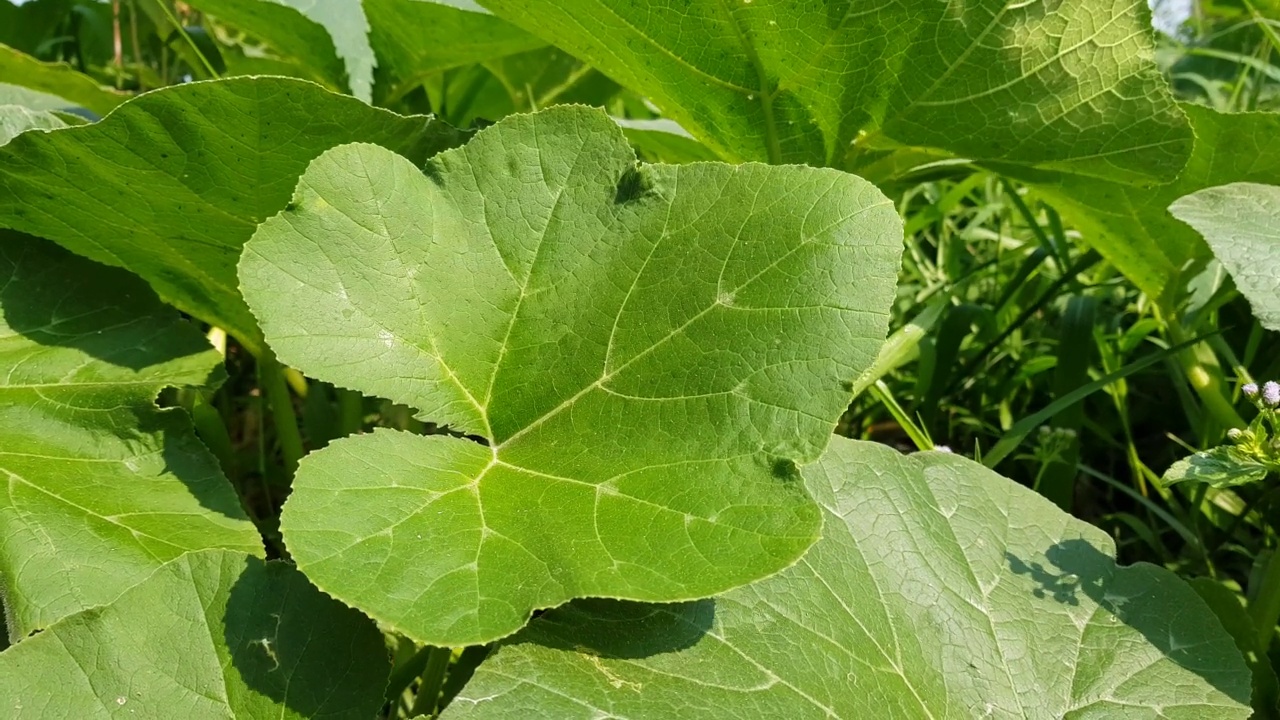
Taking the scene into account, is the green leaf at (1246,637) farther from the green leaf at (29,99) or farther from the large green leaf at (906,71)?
the green leaf at (29,99)

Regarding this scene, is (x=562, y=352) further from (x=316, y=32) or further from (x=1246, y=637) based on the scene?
(x=316, y=32)

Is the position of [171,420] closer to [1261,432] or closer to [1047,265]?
[1261,432]

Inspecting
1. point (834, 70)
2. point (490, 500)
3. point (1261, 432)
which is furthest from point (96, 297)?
point (1261, 432)

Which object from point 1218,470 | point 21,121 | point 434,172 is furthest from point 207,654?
point 1218,470

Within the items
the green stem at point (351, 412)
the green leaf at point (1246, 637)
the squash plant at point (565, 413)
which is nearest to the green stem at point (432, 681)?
the squash plant at point (565, 413)

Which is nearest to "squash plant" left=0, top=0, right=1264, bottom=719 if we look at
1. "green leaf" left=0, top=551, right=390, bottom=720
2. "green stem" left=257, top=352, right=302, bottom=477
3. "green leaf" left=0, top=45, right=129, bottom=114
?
"green leaf" left=0, top=551, right=390, bottom=720

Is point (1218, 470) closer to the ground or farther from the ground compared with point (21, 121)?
closer to the ground
